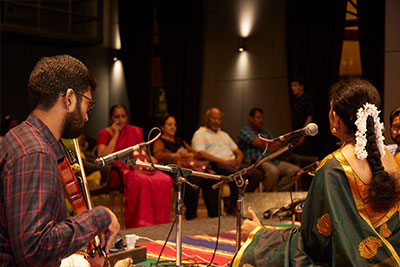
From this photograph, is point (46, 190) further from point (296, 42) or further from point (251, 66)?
point (251, 66)

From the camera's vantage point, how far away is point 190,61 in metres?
8.37

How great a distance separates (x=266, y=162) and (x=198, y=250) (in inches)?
120

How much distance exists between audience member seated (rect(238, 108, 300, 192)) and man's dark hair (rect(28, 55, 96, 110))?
4.51 metres

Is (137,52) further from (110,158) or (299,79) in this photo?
(110,158)

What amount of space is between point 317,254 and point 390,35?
429 cm

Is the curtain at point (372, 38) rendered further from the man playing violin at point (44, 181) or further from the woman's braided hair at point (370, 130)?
the man playing violin at point (44, 181)

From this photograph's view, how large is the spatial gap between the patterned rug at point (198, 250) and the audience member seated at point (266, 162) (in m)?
2.32

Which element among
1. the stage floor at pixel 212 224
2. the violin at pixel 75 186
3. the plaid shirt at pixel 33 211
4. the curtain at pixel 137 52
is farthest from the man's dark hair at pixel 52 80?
the curtain at pixel 137 52

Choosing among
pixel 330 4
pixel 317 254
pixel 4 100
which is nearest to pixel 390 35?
pixel 330 4

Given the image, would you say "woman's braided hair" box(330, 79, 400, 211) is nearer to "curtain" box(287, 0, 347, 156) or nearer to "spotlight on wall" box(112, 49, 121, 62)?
"curtain" box(287, 0, 347, 156)

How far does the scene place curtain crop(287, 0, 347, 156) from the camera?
6.77m

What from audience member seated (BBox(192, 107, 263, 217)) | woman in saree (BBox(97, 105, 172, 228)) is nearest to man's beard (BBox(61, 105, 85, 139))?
woman in saree (BBox(97, 105, 172, 228))

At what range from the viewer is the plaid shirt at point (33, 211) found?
134cm

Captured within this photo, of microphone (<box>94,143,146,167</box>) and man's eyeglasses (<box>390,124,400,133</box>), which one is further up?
man's eyeglasses (<box>390,124,400,133</box>)
